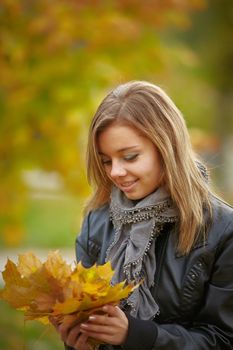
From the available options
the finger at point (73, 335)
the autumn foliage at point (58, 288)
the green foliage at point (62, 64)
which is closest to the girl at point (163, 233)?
the finger at point (73, 335)

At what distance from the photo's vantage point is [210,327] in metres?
2.45

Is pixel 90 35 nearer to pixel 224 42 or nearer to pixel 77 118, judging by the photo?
pixel 77 118

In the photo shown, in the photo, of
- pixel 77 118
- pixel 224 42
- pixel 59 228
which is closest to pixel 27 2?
pixel 77 118

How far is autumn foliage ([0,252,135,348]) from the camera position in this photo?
7.38 ft

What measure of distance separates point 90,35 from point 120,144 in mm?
2346

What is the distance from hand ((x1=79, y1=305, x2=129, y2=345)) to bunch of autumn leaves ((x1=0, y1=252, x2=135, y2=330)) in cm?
2

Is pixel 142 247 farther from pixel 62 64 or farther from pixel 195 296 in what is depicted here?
pixel 62 64

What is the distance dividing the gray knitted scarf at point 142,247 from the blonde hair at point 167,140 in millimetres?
52

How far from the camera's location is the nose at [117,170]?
2.45m

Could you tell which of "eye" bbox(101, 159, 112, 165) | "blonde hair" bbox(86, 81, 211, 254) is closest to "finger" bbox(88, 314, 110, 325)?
"blonde hair" bbox(86, 81, 211, 254)

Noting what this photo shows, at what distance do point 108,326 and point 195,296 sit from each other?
0.29 m

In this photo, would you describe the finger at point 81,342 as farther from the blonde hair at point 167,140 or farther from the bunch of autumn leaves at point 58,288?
the blonde hair at point 167,140

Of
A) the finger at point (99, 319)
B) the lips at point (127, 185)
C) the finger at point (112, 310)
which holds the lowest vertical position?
the finger at point (99, 319)

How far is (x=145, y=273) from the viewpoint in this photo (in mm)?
2494
